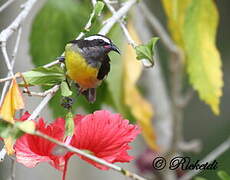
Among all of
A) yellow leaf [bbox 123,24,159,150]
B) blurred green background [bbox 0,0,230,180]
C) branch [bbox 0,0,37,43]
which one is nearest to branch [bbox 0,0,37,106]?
branch [bbox 0,0,37,43]

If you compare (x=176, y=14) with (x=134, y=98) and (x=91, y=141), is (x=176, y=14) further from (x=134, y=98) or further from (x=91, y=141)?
(x=91, y=141)

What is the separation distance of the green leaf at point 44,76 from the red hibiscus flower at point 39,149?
0.08m

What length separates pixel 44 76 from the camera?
40.3 inches

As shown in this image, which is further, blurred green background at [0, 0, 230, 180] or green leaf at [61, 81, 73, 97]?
blurred green background at [0, 0, 230, 180]

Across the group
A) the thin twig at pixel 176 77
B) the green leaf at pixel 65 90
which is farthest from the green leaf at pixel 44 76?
the thin twig at pixel 176 77

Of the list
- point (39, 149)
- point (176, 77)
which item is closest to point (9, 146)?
A: point (39, 149)

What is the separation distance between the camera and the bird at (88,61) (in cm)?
112

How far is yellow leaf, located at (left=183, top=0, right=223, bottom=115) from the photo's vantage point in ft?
4.83

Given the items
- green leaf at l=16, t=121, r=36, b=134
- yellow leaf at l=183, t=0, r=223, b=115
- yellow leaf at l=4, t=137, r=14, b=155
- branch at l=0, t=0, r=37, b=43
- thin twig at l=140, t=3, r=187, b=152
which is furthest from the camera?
thin twig at l=140, t=3, r=187, b=152

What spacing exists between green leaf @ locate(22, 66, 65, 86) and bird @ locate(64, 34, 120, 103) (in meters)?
0.07

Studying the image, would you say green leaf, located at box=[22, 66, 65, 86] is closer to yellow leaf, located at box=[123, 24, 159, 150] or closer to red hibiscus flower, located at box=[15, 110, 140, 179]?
red hibiscus flower, located at box=[15, 110, 140, 179]

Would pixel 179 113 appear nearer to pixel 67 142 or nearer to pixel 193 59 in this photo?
pixel 193 59

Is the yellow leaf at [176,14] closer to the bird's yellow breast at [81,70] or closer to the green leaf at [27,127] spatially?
the bird's yellow breast at [81,70]

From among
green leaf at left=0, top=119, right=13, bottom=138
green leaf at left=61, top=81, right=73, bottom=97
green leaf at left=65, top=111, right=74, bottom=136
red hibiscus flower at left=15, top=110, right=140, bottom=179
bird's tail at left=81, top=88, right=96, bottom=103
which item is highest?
A: green leaf at left=0, top=119, right=13, bottom=138
